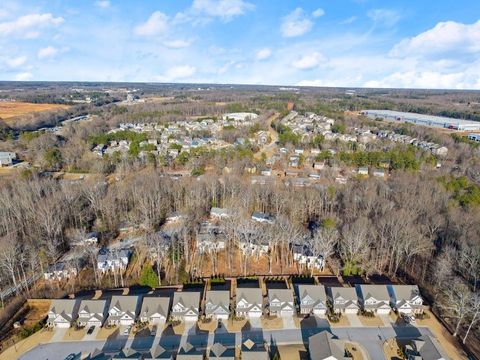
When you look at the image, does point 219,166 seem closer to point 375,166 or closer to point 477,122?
point 375,166

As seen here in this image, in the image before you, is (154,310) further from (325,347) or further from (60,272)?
(325,347)

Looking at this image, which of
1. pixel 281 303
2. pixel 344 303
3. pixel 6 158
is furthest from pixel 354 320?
pixel 6 158

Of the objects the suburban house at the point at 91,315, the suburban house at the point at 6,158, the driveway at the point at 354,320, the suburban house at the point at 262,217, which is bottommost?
the driveway at the point at 354,320

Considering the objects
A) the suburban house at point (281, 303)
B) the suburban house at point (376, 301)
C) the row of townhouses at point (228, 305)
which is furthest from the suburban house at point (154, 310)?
the suburban house at point (376, 301)

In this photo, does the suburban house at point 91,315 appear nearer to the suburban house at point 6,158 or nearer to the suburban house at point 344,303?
the suburban house at point 344,303

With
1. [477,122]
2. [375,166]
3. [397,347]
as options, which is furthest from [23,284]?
[477,122]

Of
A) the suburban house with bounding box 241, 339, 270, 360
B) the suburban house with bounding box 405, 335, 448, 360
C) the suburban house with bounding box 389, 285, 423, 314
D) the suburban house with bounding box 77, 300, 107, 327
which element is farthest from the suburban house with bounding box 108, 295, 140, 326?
the suburban house with bounding box 389, 285, 423, 314
